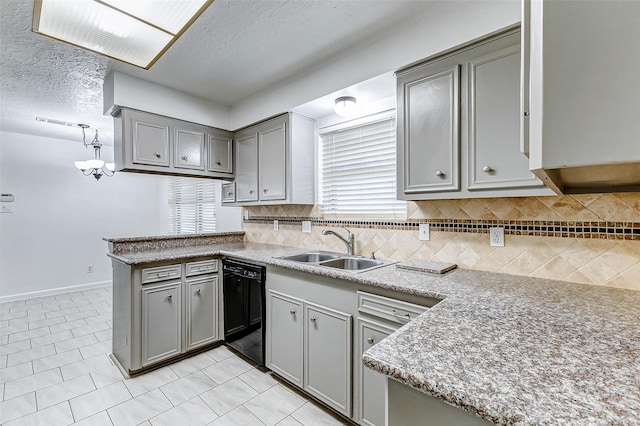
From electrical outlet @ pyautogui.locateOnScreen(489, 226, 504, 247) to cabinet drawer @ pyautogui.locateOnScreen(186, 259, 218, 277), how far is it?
7.65 feet

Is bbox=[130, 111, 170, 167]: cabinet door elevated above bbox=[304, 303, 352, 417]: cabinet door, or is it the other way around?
bbox=[130, 111, 170, 167]: cabinet door

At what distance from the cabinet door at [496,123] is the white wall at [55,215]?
228 inches

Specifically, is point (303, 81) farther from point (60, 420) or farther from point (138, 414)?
point (60, 420)

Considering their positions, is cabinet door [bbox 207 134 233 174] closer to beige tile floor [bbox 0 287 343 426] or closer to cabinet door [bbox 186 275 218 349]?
cabinet door [bbox 186 275 218 349]

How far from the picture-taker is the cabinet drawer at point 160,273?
95.7 inches

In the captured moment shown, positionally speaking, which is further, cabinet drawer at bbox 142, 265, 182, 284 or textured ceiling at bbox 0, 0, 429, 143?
cabinet drawer at bbox 142, 265, 182, 284

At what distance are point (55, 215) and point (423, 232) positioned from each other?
A: 18.3 feet

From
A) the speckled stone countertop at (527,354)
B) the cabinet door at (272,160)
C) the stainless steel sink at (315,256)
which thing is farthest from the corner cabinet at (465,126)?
the cabinet door at (272,160)

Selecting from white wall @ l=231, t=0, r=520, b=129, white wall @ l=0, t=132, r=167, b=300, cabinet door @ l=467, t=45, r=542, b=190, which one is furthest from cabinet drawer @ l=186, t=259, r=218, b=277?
white wall @ l=0, t=132, r=167, b=300

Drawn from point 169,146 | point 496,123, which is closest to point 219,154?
point 169,146

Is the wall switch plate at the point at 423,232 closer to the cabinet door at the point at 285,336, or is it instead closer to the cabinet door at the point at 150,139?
the cabinet door at the point at 285,336

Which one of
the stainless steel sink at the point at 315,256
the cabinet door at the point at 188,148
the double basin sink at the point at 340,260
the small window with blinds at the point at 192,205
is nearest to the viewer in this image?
the double basin sink at the point at 340,260

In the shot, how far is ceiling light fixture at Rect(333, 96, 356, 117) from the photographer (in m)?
2.40

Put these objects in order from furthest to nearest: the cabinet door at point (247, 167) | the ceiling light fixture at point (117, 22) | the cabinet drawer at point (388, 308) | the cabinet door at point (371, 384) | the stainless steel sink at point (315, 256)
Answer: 1. the cabinet door at point (247, 167)
2. the stainless steel sink at point (315, 256)
3. the cabinet door at point (371, 384)
4. the cabinet drawer at point (388, 308)
5. the ceiling light fixture at point (117, 22)
